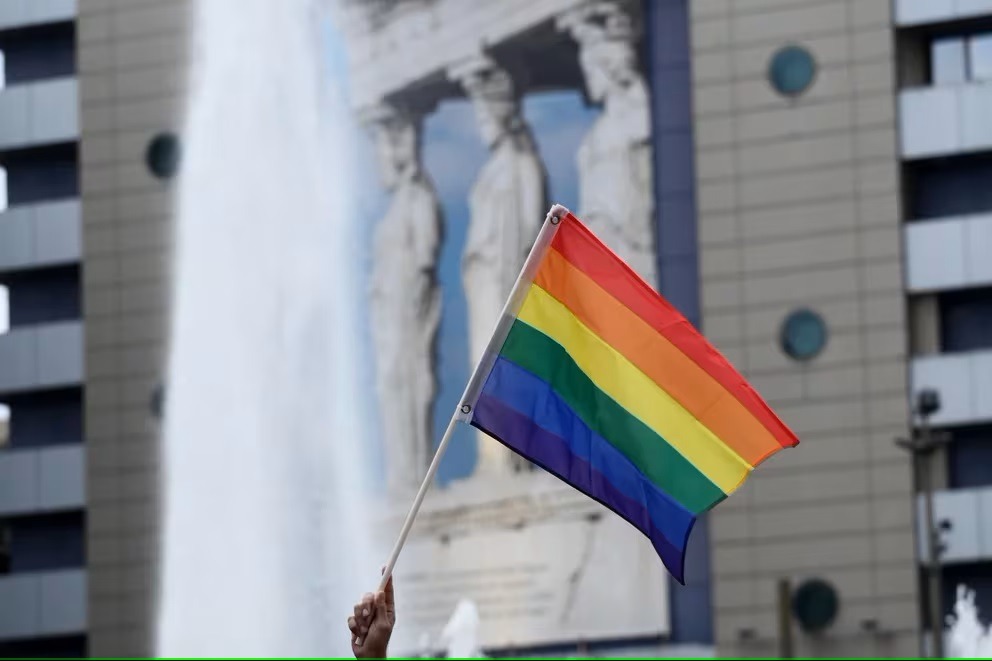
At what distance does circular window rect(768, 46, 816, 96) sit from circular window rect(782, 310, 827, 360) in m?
4.25

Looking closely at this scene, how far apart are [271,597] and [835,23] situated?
49.3 ft

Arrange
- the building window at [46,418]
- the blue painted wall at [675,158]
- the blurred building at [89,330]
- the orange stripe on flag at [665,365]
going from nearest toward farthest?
1. the orange stripe on flag at [665,365]
2. the blue painted wall at [675,158]
3. the blurred building at [89,330]
4. the building window at [46,418]

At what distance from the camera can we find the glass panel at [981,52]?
4828 centimetres

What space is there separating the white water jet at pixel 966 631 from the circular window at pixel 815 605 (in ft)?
6.95

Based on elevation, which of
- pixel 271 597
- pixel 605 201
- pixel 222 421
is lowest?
pixel 271 597

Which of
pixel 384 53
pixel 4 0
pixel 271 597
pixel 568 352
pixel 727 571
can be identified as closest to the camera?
pixel 568 352

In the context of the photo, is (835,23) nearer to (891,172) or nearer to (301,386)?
A: (891,172)

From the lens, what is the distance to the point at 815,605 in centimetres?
4616

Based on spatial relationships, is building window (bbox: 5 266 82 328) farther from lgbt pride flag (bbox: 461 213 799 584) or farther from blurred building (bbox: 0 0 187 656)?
lgbt pride flag (bbox: 461 213 799 584)

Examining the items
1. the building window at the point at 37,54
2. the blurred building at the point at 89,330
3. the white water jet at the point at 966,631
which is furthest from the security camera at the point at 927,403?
the building window at the point at 37,54

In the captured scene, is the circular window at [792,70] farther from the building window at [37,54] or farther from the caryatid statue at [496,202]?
the building window at [37,54]

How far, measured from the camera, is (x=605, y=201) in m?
47.5

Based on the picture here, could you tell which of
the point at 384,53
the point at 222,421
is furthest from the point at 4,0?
the point at 222,421

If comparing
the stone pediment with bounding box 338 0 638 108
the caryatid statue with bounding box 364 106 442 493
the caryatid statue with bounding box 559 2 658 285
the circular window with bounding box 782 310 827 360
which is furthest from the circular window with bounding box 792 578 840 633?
the stone pediment with bounding box 338 0 638 108
